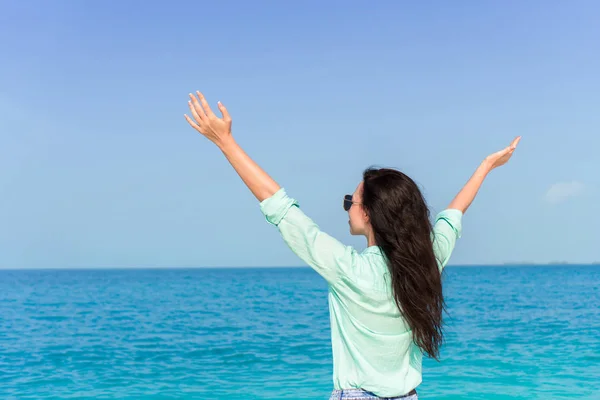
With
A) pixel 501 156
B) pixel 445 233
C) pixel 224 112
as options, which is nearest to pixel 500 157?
pixel 501 156

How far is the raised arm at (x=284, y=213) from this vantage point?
1.90 metres

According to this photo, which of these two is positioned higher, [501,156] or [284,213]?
[501,156]

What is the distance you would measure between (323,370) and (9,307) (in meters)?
22.7

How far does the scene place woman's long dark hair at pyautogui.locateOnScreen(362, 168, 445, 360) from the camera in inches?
77.6

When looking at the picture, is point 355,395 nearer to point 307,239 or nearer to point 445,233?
point 307,239

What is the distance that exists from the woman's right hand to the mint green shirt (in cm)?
91

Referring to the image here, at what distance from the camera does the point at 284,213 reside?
1.92 meters

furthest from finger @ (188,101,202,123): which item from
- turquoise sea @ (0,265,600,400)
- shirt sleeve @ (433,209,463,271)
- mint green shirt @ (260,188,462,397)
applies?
turquoise sea @ (0,265,600,400)

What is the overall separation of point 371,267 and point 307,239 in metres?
→ 0.22

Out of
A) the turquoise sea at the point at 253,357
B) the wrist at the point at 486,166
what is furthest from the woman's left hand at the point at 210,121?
the turquoise sea at the point at 253,357

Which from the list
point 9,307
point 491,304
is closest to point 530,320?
point 491,304

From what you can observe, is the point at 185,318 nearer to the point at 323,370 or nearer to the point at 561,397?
the point at 323,370

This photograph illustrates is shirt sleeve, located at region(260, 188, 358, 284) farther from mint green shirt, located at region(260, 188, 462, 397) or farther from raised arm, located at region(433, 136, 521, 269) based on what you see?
raised arm, located at region(433, 136, 521, 269)

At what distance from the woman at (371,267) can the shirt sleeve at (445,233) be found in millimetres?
122
